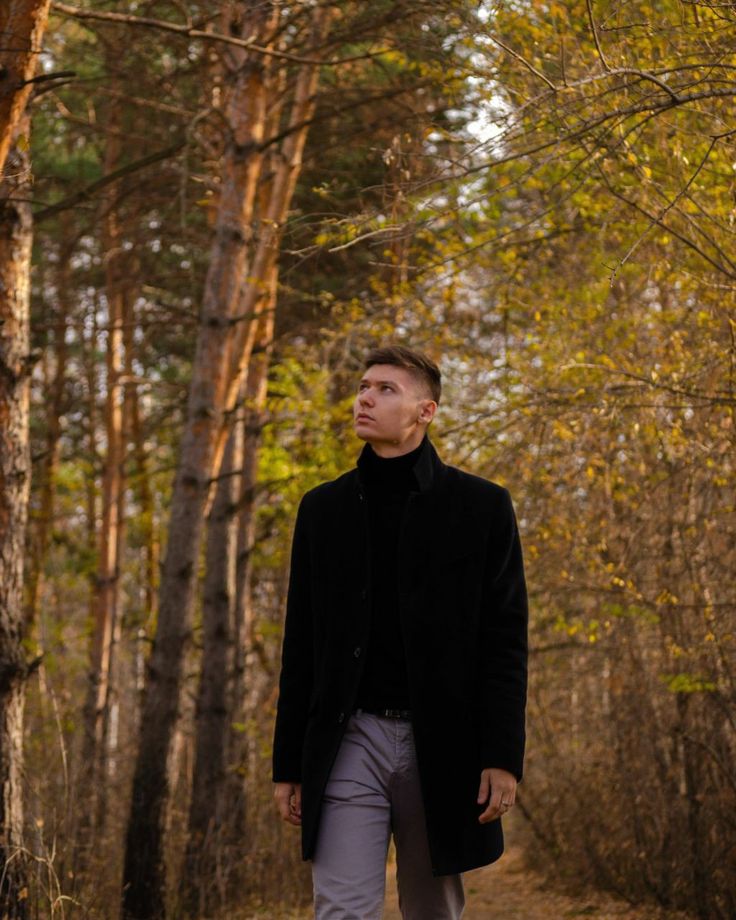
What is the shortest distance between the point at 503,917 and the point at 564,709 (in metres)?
2.61

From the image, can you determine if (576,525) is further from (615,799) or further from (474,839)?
(474,839)

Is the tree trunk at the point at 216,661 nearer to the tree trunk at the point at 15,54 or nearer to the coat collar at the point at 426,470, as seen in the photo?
the tree trunk at the point at 15,54

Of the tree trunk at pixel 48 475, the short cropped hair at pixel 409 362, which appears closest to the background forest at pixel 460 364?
the short cropped hair at pixel 409 362

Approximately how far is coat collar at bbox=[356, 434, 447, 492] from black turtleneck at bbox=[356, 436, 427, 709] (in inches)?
0.4

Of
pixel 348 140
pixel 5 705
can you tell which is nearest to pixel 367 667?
pixel 5 705

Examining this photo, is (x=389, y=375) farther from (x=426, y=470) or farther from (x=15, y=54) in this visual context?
(x=15, y=54)

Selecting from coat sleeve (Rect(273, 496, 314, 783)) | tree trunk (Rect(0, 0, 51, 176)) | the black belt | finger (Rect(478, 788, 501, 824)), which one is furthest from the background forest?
finger (Rect(478, 788, 501, 824))

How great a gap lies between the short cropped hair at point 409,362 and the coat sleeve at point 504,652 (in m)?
0.40

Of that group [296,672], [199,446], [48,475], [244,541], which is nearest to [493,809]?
[296,672]

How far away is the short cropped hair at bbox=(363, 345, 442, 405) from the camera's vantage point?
12.1 ft

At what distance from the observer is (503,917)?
10.9 m

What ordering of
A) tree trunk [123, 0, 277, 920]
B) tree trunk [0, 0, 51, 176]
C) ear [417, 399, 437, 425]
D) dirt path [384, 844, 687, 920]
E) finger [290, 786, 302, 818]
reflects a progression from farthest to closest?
dirt path [384, 844, 687, 920], tree trunk [123, 0, 277, 920], tree trunk [0, 0, 51, 176], ear [417, 399, 437, 425], finger [290, 786, 302, 818]

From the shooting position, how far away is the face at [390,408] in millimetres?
3627

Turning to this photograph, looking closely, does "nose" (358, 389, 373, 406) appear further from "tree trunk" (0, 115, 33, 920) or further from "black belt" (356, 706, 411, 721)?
"tree trunk" (0, 115, 33, 920)
